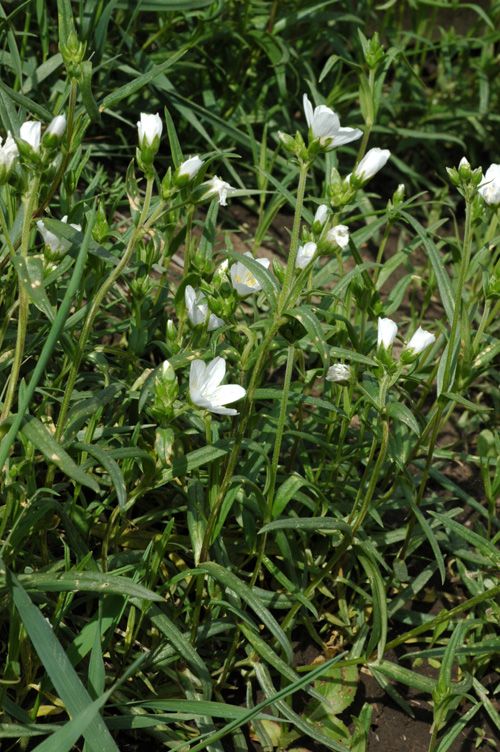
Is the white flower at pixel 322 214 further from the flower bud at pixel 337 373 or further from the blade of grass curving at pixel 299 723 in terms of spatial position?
the blade of grass curving at pixel 299 723

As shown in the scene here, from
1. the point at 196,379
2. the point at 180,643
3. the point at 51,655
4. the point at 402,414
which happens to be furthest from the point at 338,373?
the point at 51,655

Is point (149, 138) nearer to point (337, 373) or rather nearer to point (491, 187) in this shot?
point (337, 373)

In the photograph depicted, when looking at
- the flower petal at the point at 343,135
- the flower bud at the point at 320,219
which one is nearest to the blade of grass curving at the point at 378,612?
the flower bud at the point at 320,219

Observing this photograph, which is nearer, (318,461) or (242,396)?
(242,396)

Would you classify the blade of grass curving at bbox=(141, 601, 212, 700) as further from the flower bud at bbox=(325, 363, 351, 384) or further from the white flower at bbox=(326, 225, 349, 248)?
the white flower at bbox=(326, 225, 349, 248)

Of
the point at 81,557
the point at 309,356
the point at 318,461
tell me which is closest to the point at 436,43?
the point at 309,356

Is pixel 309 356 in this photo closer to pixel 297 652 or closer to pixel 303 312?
pixel 297 652

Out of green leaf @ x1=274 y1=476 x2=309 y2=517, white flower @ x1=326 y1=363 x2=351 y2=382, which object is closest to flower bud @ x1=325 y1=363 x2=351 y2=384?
white flower @ x1=326 y1=363 x2=351 y2=382
